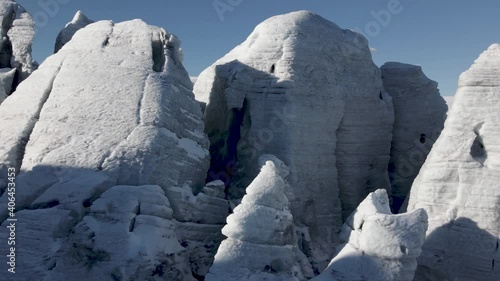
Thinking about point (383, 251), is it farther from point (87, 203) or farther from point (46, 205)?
point (46, 205)

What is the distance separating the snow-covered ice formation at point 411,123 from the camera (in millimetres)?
13156

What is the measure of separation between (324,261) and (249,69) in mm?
5026

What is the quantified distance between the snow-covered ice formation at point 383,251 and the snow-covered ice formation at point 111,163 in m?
2.62

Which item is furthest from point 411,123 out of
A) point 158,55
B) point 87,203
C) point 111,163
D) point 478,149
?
point 87,203

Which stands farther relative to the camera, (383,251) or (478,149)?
(478,149)

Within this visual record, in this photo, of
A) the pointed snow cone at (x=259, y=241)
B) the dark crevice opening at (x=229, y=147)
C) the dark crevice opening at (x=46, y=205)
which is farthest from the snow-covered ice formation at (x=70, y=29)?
the pointed snow cone at (x=259, y=241)

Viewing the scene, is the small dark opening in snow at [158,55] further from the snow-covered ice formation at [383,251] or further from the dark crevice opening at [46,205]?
the snow-covered ice formation at [383,251]

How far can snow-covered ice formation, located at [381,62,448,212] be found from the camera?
13.2 metres

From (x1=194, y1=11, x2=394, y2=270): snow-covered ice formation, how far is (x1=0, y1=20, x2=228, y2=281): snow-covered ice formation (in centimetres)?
181

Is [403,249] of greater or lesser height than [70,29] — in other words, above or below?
below

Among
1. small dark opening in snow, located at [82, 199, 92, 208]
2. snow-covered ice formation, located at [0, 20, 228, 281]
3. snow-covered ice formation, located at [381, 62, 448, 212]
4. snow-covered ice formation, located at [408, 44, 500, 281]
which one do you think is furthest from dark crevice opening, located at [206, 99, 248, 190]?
snow-covered ice formation, located at [381, 62, 448, 212]

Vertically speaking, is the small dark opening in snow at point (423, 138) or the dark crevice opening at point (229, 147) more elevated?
the small dark opening in snow at point (423, 138)

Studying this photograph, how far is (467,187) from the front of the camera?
345 inches

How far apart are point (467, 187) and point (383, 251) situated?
9.04 feet
